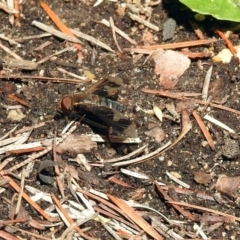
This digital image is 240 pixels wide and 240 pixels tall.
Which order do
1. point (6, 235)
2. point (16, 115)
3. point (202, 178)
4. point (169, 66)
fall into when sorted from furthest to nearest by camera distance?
point (169, 66)
point (16, 115)
point (202, 178)
point (6, 235)

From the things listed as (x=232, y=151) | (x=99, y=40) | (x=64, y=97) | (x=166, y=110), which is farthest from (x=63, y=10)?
(x=232, y=151)

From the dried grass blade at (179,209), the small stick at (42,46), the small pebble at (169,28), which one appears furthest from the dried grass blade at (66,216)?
the small pebble at (169,28)

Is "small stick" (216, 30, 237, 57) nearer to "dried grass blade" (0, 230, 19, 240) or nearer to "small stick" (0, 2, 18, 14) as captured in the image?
"small stick" (0, 2, 18, 14)

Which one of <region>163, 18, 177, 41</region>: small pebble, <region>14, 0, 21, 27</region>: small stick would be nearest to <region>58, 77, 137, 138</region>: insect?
<region>163, 18, 177, 41</region>: small pebble

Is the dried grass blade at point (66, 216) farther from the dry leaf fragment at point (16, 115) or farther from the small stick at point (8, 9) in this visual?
the small stick at point (8, 9)

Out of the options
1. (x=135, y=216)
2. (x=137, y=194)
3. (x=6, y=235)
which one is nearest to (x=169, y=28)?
(x=137, y=194)

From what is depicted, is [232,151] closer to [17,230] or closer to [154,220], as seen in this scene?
[154,220]

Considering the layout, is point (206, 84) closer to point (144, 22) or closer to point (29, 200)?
point (144, 22)
